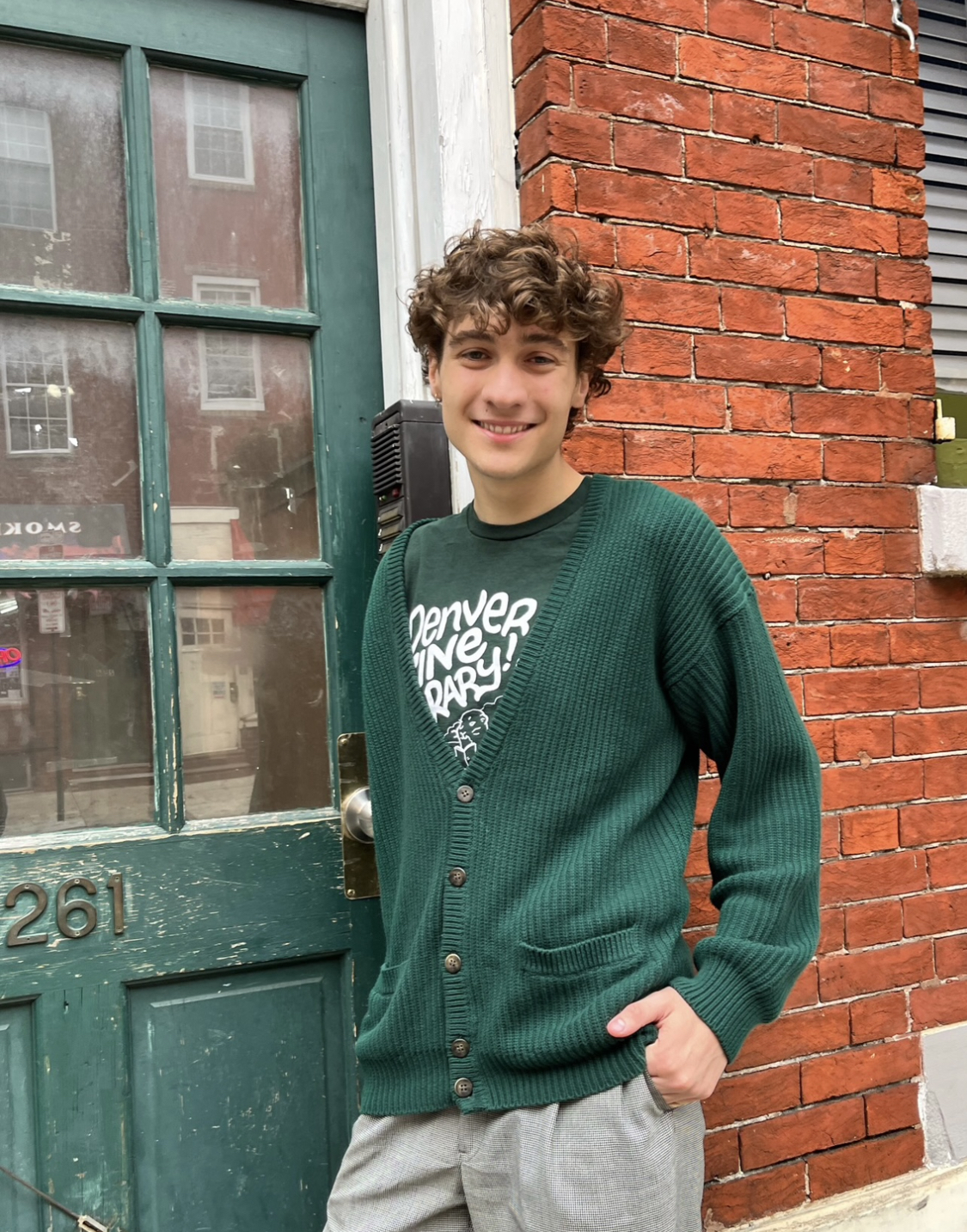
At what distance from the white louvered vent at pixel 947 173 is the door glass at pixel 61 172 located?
189 cm

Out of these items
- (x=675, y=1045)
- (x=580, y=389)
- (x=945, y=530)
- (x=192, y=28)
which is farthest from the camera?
(x=945, y=530)

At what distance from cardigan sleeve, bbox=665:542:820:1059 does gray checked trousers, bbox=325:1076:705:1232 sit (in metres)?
0.17

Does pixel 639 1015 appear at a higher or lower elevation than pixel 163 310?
lower

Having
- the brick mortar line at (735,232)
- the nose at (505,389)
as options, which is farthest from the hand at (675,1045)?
the brick mortar line at (735,232)

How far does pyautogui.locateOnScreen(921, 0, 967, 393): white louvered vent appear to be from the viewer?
274cm

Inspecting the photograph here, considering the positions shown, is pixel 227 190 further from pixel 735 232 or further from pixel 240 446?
pixel 735 232

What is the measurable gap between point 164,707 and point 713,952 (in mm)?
1094

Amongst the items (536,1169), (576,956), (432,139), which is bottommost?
(536,1169)

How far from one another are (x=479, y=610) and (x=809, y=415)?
1079 mm

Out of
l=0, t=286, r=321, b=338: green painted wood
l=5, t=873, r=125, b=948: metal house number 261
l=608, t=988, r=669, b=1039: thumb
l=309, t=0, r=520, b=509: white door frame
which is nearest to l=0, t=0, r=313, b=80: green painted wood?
l=309, t=0, r=520, b=509: white door frame

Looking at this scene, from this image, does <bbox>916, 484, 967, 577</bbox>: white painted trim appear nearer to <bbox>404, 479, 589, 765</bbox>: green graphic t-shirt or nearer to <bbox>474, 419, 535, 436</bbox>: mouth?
<bbox>404, 479, 589, 765</bbox>: green graphic t-shirt

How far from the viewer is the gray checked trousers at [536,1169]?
1.37 m

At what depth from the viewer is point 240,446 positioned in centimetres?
216

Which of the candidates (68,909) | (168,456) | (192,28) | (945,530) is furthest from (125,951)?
(945,530)
